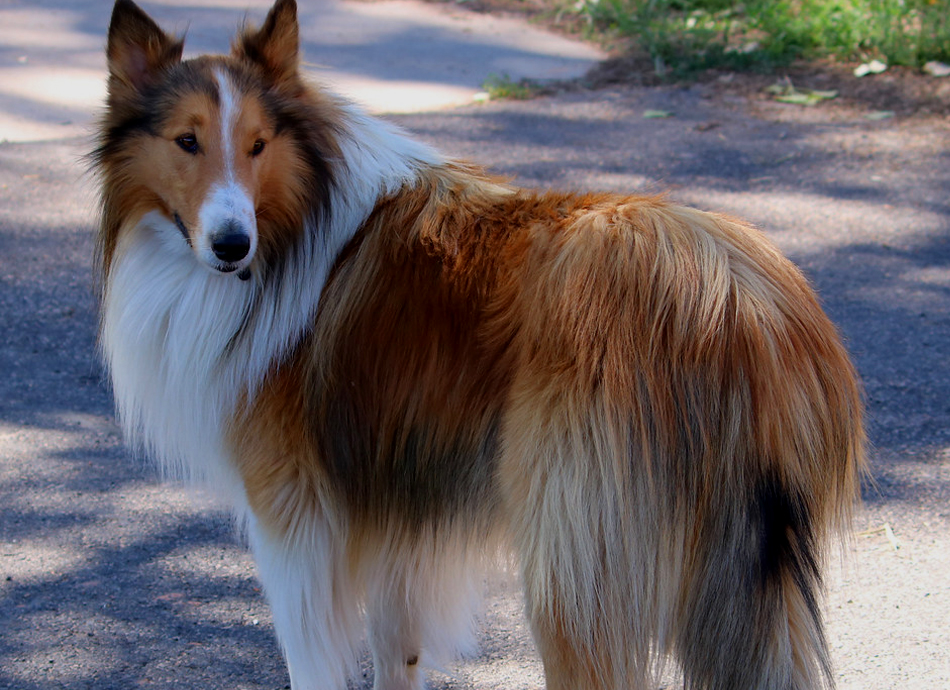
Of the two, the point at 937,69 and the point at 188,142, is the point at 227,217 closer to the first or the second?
the point at 188,142

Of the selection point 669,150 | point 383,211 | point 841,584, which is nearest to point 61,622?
point 383,211

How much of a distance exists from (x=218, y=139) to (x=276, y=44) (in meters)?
0.38

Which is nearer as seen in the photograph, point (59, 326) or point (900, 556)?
point (900, 556)

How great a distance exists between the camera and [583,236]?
2.55 meters

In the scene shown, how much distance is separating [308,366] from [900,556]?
2410mm

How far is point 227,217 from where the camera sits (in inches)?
106

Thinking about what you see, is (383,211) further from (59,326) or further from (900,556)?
(59,326)

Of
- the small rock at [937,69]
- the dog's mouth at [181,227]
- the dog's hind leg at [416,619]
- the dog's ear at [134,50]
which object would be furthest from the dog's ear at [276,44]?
the small rock at [937,69]

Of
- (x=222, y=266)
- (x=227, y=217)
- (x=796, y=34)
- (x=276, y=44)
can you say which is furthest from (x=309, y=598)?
(x=796, y=34)

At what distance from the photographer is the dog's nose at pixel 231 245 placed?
271cm

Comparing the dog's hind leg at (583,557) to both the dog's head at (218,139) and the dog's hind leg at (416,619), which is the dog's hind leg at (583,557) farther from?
the dog's head at (218,139)

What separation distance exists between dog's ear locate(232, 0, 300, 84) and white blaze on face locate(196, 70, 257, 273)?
22cm

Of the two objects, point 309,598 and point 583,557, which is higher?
point 583,557

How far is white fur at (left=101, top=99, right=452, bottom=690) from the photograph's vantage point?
290 cm
